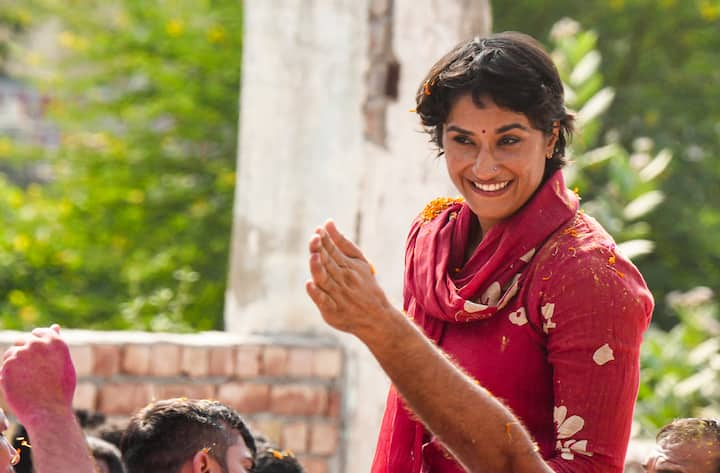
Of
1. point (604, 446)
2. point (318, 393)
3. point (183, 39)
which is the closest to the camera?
point (604, 446)

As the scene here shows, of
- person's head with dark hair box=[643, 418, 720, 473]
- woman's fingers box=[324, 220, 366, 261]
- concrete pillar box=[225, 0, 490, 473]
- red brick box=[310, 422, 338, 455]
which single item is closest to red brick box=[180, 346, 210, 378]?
red brick box=[310, 422, 338, 455]

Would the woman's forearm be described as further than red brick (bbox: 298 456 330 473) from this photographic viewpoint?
No

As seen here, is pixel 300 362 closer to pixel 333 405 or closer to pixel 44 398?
pixel 333 405

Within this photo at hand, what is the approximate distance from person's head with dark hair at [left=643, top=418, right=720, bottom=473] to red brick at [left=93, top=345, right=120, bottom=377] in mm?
2774

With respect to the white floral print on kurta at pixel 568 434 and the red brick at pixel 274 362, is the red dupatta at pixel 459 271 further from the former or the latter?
the red brick at pixel 274 362

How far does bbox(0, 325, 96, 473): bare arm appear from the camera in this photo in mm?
2023

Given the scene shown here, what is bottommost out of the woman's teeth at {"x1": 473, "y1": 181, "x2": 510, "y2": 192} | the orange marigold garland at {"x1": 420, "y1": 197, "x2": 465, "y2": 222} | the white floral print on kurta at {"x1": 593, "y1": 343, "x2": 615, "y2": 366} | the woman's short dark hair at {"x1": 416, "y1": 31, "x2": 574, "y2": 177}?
the white floral print on kurta at {"x1": 593, "y1": 343, "x2": 615, "y2": 366}

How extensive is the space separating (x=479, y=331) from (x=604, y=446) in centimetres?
31

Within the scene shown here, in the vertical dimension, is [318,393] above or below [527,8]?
below

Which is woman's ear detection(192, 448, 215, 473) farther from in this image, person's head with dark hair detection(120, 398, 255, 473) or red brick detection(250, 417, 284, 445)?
red brick detection(250, 417, 284, 445)

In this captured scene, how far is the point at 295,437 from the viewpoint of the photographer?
5508mm

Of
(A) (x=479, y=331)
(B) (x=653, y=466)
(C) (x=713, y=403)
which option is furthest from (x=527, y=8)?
(A) (x=479, y=331)

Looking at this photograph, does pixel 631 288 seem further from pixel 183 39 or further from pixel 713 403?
pixel 183 39

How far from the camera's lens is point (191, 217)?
9164 mm
